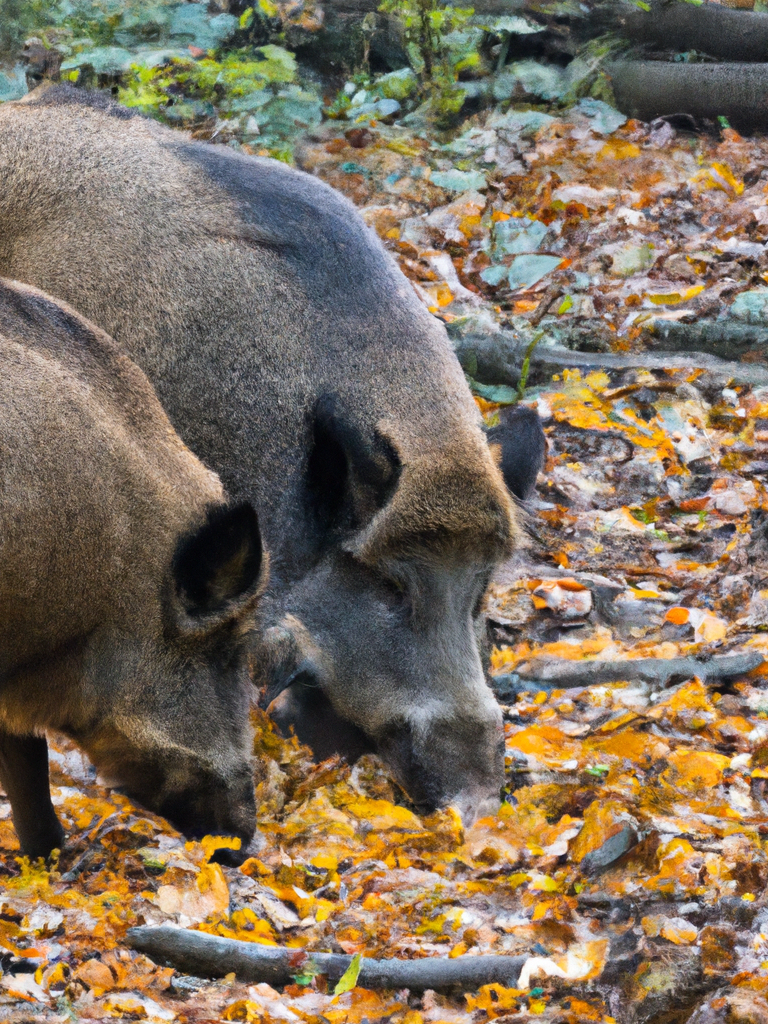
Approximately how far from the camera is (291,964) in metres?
3.70

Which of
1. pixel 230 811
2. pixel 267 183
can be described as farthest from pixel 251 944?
pixel 267 183

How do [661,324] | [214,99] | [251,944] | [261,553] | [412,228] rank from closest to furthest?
[251,944] → [261,553] → [661,324] → [412,228] → [214,99]

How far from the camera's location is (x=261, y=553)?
418 centimetres

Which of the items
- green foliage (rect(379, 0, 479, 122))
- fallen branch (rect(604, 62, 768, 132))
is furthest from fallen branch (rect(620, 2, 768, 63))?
green foliage (rect(379, 0, 479, 122))

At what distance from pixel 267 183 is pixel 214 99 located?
5.04 m

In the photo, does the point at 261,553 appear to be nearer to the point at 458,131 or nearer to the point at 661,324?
the point at 661,324

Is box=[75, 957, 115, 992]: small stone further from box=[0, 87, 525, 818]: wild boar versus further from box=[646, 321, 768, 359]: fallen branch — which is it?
box=[646, 321, 768, 359]: fallen branch

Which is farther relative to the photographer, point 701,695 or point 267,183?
point 267,183

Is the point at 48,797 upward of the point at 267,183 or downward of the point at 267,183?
downward

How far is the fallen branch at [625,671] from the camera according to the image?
5555mm

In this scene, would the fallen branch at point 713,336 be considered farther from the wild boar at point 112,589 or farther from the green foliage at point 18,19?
the green foliage at point 18,19

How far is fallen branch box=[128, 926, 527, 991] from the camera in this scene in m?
3.64

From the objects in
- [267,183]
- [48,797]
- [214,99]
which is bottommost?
[48,797]

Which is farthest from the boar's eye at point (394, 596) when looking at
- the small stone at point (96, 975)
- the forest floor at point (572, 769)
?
the small stone at point (96, 975)
